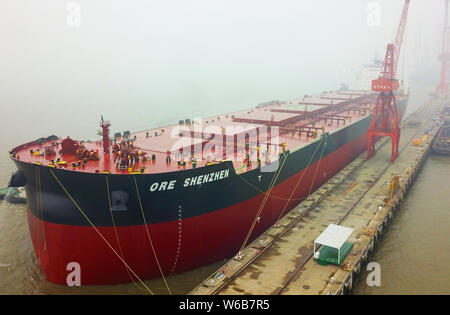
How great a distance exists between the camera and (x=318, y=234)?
52.0ft

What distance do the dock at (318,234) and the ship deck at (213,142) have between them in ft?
10.5

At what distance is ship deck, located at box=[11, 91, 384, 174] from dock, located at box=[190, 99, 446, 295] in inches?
126

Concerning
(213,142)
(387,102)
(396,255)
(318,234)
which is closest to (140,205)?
(318,234)

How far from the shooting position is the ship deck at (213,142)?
1433cm

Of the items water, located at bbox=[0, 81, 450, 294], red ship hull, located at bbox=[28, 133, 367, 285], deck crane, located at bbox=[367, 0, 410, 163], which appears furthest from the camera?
deck crane, located at bbox=[367, 0, 410, 163]

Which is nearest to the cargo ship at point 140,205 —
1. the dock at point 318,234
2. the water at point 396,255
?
the water at point 396,255

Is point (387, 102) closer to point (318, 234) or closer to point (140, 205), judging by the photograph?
point (318, 234)

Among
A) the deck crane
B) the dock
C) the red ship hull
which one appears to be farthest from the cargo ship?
the deck crane

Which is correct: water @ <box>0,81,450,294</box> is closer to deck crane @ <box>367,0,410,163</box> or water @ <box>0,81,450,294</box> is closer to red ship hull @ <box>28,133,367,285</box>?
red ship hull @ <box>28,133,367,285</box>

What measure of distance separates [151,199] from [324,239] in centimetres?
655

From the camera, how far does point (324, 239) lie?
13.8 metres

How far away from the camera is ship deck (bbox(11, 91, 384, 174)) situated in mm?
14328

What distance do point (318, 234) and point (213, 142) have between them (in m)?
7.47
